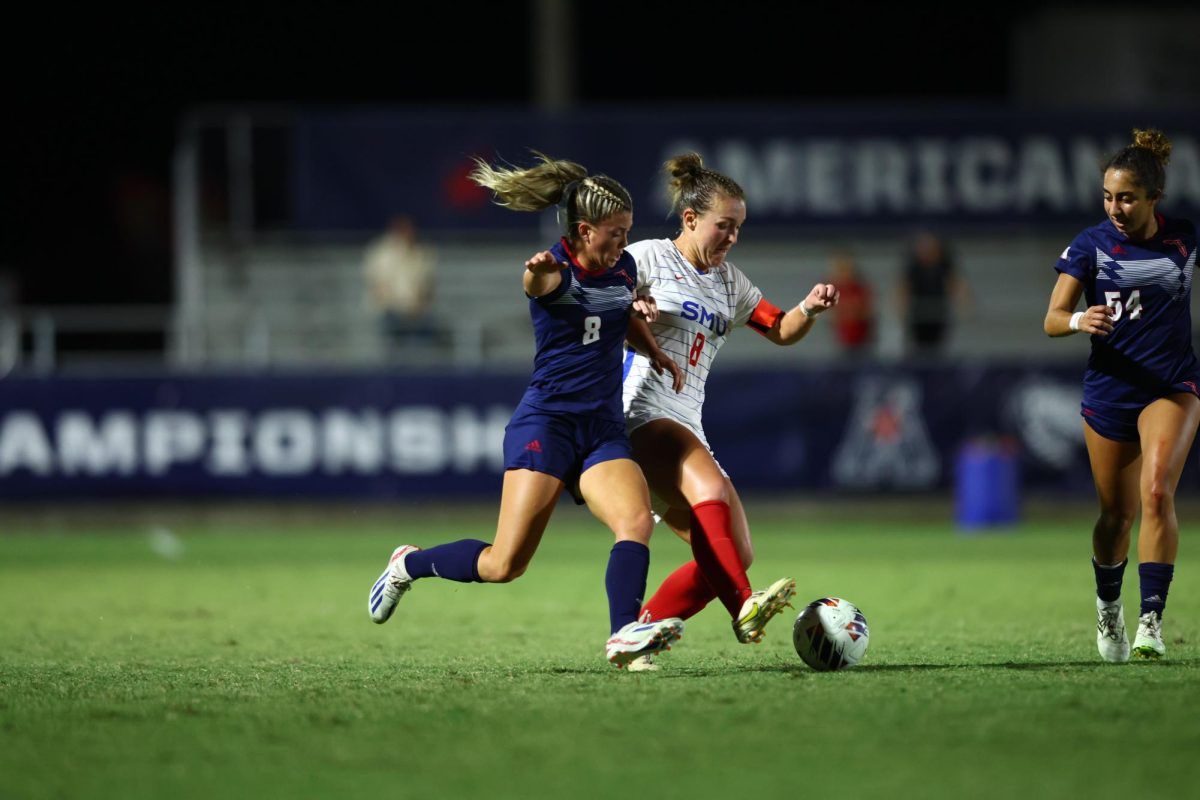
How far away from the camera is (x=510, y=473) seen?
7.23 m

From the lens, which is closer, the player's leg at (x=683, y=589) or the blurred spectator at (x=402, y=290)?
the player's leg at (x=683, y=589)

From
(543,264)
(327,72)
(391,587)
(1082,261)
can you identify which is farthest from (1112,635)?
(327,72)

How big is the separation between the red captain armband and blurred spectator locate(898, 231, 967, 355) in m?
11.5

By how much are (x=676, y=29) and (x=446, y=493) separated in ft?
45.1

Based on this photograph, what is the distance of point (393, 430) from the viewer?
1848 cm

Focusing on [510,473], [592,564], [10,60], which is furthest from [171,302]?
[510,473]

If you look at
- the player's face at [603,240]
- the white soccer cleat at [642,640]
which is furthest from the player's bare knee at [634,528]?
the player's face at [603,240]

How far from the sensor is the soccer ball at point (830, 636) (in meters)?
7.14

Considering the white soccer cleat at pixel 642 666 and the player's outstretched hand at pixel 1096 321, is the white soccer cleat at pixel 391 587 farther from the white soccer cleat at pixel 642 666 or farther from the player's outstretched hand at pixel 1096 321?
the player's outstretched hand at pixel 1096 321

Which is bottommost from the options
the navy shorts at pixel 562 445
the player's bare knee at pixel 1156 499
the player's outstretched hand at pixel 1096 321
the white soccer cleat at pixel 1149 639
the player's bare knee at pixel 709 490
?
the white soccer cleat at pixel 1149 639

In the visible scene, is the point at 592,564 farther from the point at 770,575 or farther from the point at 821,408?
the point at 821,408

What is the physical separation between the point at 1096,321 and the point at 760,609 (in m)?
1.86

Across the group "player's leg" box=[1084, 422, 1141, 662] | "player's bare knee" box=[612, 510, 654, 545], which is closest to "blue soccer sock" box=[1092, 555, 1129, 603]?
"player's leg" box=[1084, 422, 1141, 662]

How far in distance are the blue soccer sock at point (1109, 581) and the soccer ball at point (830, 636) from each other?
1162 mm
